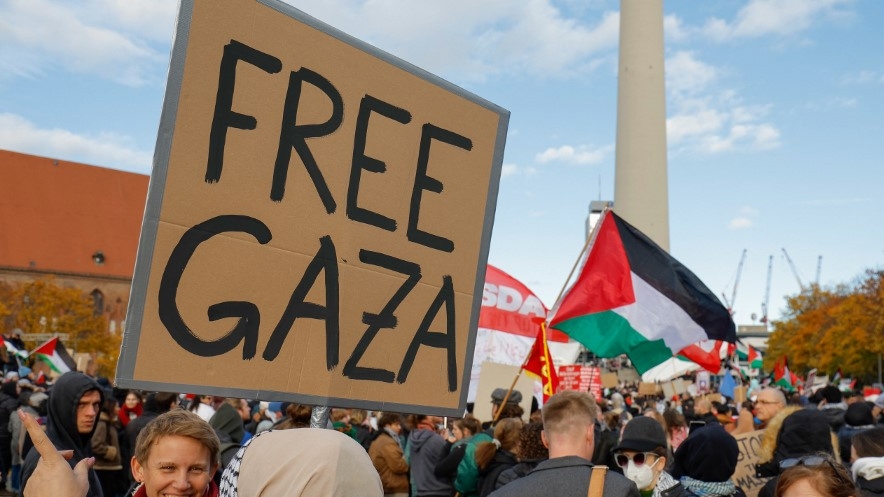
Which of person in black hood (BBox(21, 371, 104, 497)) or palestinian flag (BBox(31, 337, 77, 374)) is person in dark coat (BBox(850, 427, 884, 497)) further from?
palestinian flag (BBox(31, 337, 77, 374))

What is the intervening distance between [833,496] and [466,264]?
58.9 inches

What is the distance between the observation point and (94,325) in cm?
7194

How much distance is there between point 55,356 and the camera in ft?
66.6

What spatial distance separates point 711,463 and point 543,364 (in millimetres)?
3307

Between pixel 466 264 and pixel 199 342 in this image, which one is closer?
pixel 199 342

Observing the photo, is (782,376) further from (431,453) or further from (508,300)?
(431,453)

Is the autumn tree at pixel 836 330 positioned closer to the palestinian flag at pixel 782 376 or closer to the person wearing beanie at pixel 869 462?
the palestinian flag at pixel 782 376

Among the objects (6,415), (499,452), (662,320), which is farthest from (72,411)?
(6,415)

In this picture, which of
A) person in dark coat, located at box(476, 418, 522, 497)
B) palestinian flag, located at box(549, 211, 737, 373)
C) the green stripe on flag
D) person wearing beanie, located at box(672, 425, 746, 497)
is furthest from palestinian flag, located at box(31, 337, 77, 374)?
person wearing beanie, located at box(672, 425, 746, 497)

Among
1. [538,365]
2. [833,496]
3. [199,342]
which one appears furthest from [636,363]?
[199,342]

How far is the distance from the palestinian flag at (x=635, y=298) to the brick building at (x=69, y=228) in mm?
78744

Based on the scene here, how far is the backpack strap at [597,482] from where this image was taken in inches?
125

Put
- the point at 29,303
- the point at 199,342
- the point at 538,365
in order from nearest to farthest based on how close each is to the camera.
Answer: the point at 199,342 < the point at 538,365 < the point at 29,303

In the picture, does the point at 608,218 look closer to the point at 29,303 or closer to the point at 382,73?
the point at 382,73
